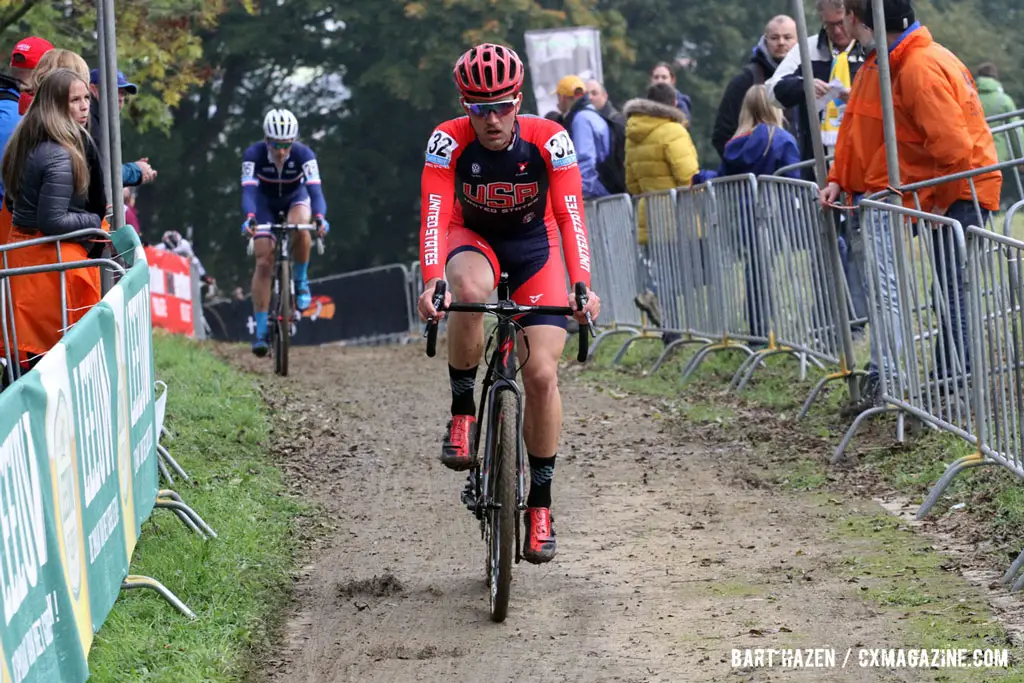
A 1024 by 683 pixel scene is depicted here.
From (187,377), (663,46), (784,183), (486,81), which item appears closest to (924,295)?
(784,183)

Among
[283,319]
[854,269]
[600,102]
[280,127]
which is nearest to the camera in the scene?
[854,269]

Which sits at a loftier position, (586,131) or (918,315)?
(586,131)

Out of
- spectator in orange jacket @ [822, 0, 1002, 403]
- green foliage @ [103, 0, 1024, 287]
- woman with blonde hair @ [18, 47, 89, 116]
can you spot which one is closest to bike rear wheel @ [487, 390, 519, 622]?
spectator in orange jacket @ [822, 0, 1002, 403]

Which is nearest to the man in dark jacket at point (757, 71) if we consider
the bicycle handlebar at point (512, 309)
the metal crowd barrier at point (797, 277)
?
the metal crowd barrier at point (797, 277)

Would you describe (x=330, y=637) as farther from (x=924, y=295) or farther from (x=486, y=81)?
(x=924, y=295)

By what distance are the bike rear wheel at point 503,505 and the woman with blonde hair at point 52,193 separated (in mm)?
2647

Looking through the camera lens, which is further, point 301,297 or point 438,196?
point 301,297

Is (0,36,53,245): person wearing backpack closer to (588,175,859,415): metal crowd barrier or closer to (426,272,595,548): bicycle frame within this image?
(426,272,595,548): bicycle frame

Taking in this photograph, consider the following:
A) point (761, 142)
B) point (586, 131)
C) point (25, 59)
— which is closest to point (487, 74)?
point (25, 59)

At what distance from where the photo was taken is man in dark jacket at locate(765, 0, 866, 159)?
12039mm

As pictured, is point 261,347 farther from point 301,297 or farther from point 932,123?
point 932,123

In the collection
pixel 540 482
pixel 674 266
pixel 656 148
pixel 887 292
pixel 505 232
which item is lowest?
pixel 540 482

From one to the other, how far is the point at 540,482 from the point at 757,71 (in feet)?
Result: 24.6

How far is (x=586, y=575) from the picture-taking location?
7.44 metres
